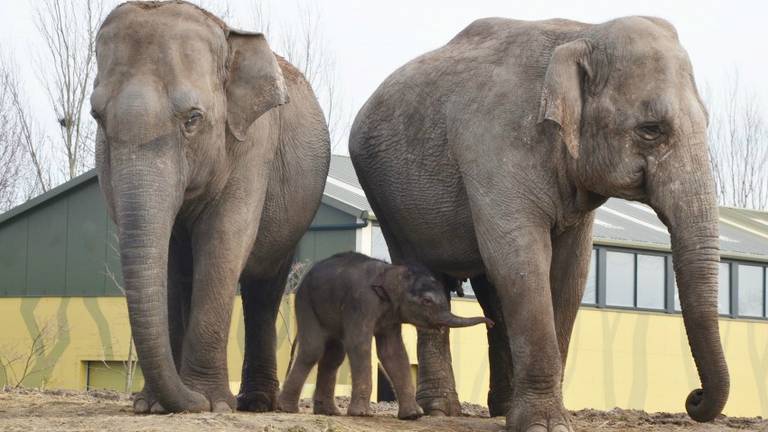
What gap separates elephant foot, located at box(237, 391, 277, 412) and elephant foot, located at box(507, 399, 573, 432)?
2463mm

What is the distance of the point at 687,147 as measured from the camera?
938 centimetres

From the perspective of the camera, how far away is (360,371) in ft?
33.2

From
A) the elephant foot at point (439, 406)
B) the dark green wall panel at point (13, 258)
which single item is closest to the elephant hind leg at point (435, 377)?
the elephant foot at point (439, 406)

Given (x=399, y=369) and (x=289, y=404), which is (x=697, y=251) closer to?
(x=399, y=369)

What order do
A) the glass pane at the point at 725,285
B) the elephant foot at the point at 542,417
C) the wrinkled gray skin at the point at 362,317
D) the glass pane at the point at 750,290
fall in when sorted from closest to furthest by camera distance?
the elephant foot at the point at 542,417 < the wrinkled gray skin at the point at 362,317 < the glass pane at the point at 725,285 < the glass pane at the point at 750,290

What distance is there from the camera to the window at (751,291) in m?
34.1

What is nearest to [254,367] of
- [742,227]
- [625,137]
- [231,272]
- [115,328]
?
[231,272]

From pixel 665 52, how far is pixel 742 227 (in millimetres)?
29902

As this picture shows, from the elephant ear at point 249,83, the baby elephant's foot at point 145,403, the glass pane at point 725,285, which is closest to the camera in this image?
the baby elephant's foot at point 145,403

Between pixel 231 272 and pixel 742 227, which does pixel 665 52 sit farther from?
pixel 742 227

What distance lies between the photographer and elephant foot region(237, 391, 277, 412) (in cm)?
1146

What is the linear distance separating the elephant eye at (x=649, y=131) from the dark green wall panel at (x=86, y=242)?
881 inches

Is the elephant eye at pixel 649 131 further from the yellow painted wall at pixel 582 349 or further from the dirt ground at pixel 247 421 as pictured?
the yellow painted wall at pixel 582 349

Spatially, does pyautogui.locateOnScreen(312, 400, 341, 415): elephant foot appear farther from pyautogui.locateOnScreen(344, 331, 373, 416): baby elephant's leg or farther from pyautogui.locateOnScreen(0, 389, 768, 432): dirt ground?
pyautogui.locateOnScreen(344, 331, 373, 416): baby elephant's leg
